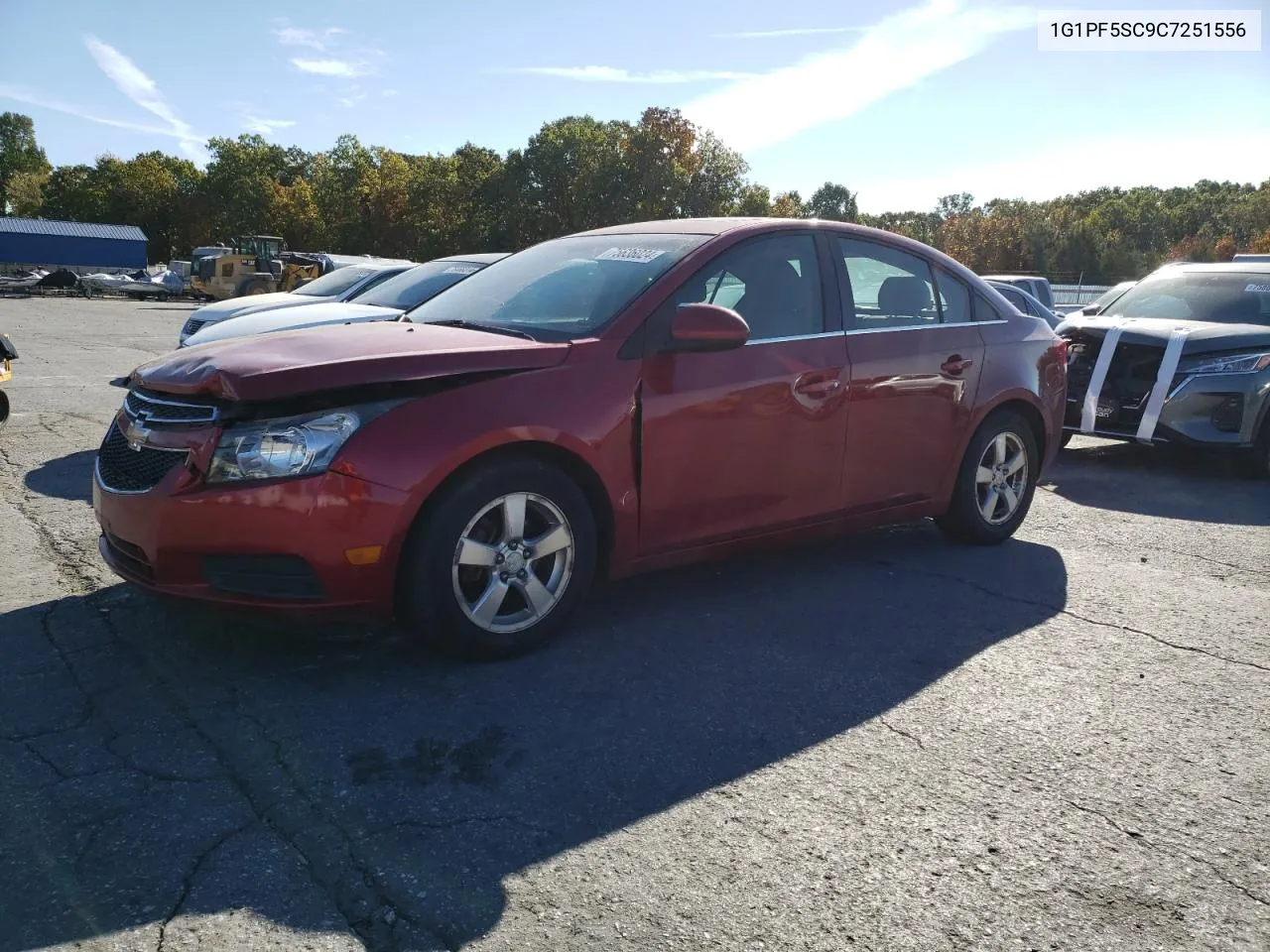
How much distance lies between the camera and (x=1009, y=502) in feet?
18.7

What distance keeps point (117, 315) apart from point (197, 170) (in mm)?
70009

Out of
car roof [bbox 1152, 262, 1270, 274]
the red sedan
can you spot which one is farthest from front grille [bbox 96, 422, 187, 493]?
car roof [bbox 1152, 262, 1270, 274]

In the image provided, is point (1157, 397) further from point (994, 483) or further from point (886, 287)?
point (886, 287)

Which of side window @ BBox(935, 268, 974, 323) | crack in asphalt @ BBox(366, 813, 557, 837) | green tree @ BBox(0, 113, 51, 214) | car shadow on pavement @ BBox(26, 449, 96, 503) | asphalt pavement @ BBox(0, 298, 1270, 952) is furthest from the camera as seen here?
green tree @ BBox(0, 113, 51, 214)

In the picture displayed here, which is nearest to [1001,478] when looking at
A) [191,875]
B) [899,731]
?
[899,731]

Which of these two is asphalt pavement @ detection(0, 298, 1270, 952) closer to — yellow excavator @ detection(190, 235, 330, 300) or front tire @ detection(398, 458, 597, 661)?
front tire @ detection(398, 458, 597, 661)

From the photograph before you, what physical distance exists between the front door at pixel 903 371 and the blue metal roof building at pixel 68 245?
71099 mm

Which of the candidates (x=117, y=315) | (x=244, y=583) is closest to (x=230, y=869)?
(x=244, y=583)

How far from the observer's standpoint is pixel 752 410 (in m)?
4.26

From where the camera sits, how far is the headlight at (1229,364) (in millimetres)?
7902

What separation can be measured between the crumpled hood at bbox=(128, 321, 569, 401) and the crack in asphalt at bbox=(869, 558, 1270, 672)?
235cm

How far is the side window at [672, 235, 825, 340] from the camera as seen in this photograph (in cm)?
439

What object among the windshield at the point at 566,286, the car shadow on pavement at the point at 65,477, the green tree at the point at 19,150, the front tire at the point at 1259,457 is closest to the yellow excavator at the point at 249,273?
the car shadow on pavement at the point at 65,477

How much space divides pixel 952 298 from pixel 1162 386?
357 cm
